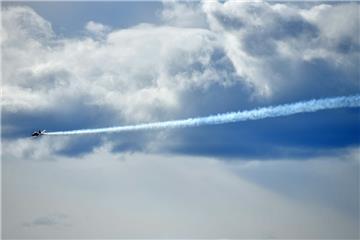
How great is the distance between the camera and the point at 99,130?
76.6 meters

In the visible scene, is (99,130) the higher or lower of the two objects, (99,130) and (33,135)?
the lower

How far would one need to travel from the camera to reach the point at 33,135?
104688mm

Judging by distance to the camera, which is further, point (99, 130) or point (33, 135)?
point (33, 135)

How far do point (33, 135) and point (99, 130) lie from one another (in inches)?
1423
